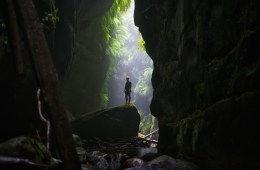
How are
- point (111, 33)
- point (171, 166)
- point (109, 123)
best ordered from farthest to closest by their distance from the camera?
point (111, 33)
point (109, 123)
point (171, 166)

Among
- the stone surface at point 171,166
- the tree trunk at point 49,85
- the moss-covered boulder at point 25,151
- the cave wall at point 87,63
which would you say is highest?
the cave wall at point 87,63

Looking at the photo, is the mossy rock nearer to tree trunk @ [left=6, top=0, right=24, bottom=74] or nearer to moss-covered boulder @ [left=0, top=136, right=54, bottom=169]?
moss-covered boulder @ [left=0, top=136, right=54, bottom=169]

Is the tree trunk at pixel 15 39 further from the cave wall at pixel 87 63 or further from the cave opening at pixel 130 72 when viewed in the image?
the cave opening at pixel 130 72

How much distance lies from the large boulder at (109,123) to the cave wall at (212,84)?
6837 millimetres

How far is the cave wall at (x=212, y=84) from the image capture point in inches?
116

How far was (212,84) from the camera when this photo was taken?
165 inches

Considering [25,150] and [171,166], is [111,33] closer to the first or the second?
[171,166]

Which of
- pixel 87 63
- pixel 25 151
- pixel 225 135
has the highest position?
pixel 87 63

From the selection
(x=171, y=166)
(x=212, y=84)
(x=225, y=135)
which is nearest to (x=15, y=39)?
(x=225, y=135)

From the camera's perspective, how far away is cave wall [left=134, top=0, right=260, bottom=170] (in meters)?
2.96

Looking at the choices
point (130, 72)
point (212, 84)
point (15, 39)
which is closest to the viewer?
point (15, 39)

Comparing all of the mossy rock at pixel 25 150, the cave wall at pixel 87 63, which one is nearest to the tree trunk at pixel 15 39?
the mossy rock at pixel 25 150

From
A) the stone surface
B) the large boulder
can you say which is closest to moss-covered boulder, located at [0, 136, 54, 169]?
the stone surface

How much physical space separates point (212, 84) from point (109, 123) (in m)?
10.8
